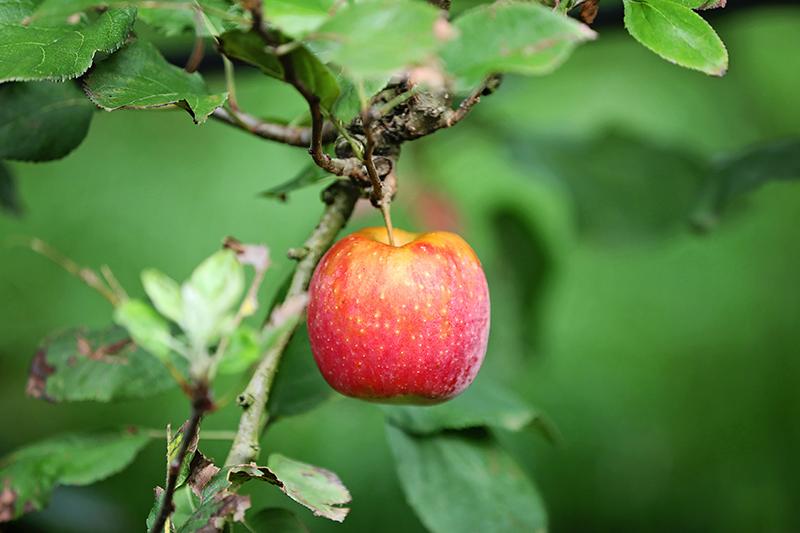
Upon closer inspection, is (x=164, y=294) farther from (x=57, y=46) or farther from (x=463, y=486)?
(x=463, y=486)

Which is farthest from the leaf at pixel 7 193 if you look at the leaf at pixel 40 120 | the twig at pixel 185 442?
the twig at pixel 185 442

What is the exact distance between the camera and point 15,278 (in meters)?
1.69

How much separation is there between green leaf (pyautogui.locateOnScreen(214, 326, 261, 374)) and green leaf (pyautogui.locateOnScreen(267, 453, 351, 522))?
140 mm

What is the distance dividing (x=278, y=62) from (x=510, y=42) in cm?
11

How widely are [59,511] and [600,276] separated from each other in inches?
44.5

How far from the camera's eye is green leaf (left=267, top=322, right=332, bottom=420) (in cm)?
70

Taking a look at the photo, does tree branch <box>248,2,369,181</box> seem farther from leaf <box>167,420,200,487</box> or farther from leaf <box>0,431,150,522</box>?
leaf <box>0,431,150,522</box>

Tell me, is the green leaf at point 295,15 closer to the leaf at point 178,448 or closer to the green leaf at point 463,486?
the leaf at point 178,448

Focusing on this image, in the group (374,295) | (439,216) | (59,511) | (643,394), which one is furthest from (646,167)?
(59,511)

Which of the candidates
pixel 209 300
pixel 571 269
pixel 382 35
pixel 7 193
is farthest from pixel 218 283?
pixel 571 269

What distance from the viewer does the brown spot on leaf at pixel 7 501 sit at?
0.67 metres

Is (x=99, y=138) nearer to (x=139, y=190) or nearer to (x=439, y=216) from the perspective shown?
(x=139, y=190)

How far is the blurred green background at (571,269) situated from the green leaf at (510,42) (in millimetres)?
801

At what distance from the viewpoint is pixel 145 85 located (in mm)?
533
